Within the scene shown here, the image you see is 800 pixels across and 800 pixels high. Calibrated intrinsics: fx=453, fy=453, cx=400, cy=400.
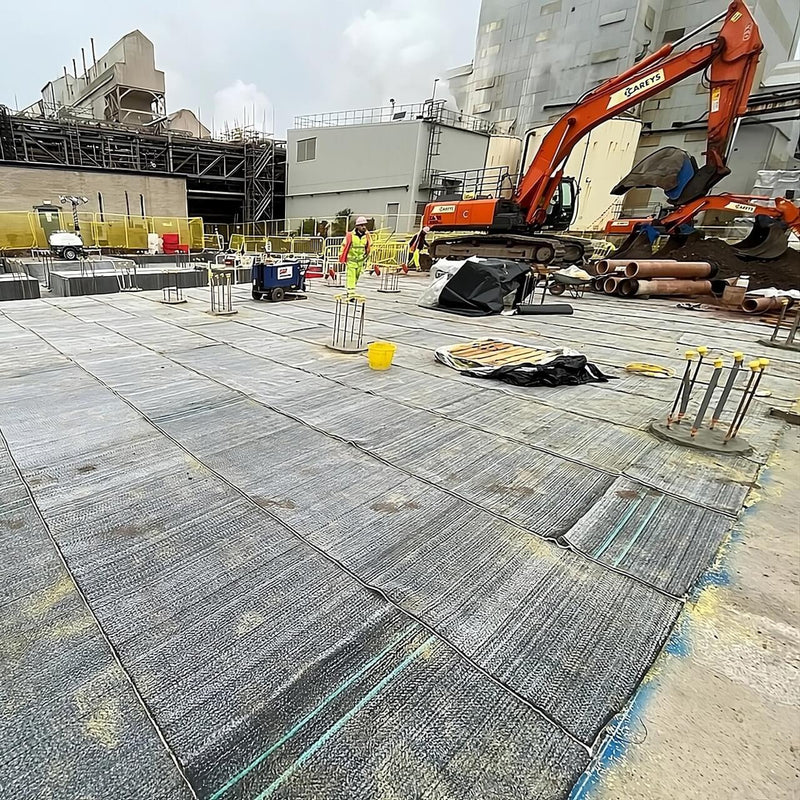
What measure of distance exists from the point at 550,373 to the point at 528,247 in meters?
9.07

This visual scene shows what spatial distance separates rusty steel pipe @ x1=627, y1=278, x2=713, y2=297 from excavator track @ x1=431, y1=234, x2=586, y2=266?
2.54 meters

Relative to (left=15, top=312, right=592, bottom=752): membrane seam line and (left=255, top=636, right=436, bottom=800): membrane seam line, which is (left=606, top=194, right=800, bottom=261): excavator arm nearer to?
(left=15, top=312, right=592, bottom=752): membrane seam line

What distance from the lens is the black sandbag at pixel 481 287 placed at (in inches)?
323

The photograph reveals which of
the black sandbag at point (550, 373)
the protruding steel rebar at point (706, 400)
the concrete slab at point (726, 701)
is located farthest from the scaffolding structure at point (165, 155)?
the concrete slab at point (726, 701)

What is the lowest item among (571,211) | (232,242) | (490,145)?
(232,242)

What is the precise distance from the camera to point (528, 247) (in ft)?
40.9

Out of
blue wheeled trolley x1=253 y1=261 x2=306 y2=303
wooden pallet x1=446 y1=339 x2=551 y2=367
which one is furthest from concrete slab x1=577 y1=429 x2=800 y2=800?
blue wheeled trolley x1=253 y1=261 x2=306 y2=303

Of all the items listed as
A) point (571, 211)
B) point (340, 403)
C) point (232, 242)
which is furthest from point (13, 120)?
point (340, 403)

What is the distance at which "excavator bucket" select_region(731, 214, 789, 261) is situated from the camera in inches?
403

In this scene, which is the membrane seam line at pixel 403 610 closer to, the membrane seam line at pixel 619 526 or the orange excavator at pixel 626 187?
the membrane seam line at pixel 619 526

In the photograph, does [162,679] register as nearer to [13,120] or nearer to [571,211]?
[571,211]

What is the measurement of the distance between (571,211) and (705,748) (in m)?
13.5

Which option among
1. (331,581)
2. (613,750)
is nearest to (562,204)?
(331,581)

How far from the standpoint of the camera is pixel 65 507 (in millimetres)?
2311
